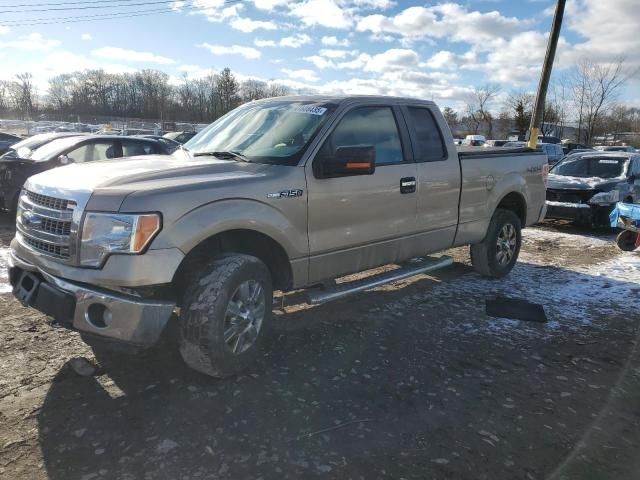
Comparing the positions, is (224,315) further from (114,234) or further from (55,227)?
(55,227)

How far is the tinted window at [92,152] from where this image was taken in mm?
8492

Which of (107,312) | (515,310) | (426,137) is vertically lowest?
(515,310)

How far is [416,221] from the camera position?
16.2 ft

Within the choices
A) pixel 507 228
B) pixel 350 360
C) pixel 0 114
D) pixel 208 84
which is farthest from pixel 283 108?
pixel 0 114

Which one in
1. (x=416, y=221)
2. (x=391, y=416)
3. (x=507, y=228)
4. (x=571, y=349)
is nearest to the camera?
(x=391, y=416)

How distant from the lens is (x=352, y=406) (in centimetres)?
332

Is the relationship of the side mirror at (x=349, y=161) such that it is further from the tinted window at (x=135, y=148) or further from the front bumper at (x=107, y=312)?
the tinted window at (x=135, y=148)

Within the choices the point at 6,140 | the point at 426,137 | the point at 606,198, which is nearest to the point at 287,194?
the point at 426,137

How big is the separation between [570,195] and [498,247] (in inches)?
205

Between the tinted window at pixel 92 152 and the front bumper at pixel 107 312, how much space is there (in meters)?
5.95

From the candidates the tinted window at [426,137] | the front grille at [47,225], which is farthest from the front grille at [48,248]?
the tinted window at [426,137]

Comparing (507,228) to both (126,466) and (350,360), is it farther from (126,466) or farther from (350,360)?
(126,466)

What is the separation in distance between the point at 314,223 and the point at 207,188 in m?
0.97

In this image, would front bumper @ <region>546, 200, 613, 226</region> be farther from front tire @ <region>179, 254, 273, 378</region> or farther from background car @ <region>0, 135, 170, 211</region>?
front tire @ <region>179, 254, 273, 378</region>
